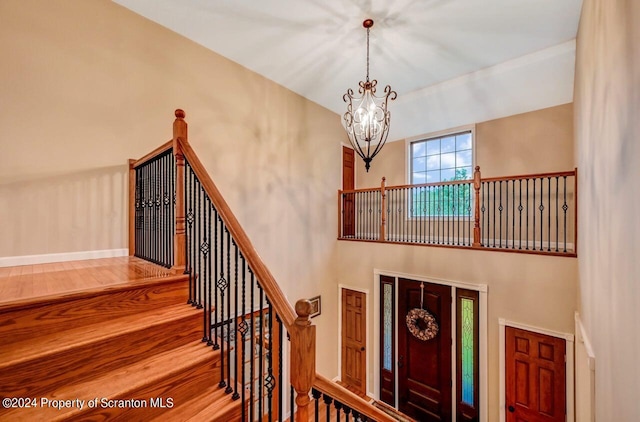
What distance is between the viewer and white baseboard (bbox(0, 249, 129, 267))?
8.00 feet

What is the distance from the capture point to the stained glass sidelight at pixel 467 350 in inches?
169

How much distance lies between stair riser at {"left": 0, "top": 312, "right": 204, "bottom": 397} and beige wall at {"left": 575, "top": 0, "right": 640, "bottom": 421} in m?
2.31

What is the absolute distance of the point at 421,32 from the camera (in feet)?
11.5

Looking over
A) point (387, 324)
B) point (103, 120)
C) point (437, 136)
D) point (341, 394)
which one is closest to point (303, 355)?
point (341, 394)

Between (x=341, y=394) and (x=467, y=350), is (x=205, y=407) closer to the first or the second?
(x=341, y=394)

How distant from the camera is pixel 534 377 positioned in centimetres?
379

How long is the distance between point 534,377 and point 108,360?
4.93 m

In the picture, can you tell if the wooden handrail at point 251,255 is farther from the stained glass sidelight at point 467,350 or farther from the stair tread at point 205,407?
the stained glass sidelight at point 467,350

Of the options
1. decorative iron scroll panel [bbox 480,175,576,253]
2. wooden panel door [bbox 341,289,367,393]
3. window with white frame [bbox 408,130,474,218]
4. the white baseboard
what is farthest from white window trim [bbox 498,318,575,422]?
the white baseboard

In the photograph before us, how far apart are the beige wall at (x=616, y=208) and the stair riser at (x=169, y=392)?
2056 millimetres

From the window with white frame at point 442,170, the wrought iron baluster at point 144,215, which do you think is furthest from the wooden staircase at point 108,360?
the window with white frame at point 442,170

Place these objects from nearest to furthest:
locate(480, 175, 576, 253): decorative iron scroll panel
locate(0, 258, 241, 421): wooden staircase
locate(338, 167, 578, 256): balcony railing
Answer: locate(0, 258, 241, 421): wooden staircase, locate(480, 175, 576, 253): decorative iron scroll panel, locate(338, 167, 578, 256): balcony railing

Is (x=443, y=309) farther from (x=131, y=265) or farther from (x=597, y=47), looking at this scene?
(x=131, y=265)

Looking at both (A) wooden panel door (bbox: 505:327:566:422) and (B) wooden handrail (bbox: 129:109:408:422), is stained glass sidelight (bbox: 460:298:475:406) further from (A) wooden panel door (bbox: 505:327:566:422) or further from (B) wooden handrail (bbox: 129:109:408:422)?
(B) wooden handrail (bbox: 129:109:408:422)
